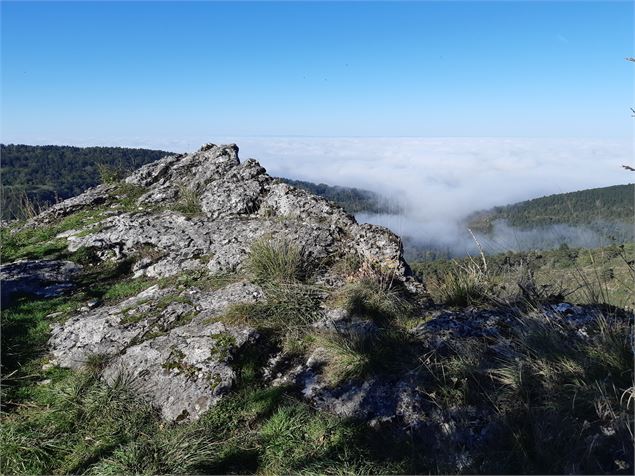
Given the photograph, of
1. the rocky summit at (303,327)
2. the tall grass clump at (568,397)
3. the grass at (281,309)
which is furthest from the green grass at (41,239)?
the tall grass clump at (568,397)

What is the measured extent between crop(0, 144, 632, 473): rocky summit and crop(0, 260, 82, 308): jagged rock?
0.09 ft

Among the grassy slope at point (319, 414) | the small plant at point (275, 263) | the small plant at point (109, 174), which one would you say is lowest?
the grassy slope at point (319, 414)

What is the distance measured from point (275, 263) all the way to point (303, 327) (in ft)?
3.92

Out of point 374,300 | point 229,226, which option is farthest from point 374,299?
point 229,226

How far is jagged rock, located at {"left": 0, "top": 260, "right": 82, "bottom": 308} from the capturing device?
611 cm

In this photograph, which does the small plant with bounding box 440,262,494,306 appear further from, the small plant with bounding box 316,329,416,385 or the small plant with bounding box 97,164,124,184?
the small plant with bounding box 97,164,124,184

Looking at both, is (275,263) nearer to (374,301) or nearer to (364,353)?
(374,301)

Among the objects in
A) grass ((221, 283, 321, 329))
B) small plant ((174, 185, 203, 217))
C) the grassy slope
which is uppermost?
small plant ((174, 185, 203, 217))

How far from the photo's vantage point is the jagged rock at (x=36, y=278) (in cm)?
611

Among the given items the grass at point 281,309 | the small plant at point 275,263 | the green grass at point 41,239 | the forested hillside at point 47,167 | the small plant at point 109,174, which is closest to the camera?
the grass at point 281,309

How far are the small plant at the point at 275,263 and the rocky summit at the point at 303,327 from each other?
0.8 inches

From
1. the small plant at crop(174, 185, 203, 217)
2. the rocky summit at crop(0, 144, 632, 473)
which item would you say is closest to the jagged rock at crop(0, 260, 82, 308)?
the rocky summit at crop(0, 144, 632, 473)

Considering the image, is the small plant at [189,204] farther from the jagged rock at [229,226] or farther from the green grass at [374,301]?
the green grass at [374,301]

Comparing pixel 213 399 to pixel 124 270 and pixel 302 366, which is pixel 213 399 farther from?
pixel 124 270
